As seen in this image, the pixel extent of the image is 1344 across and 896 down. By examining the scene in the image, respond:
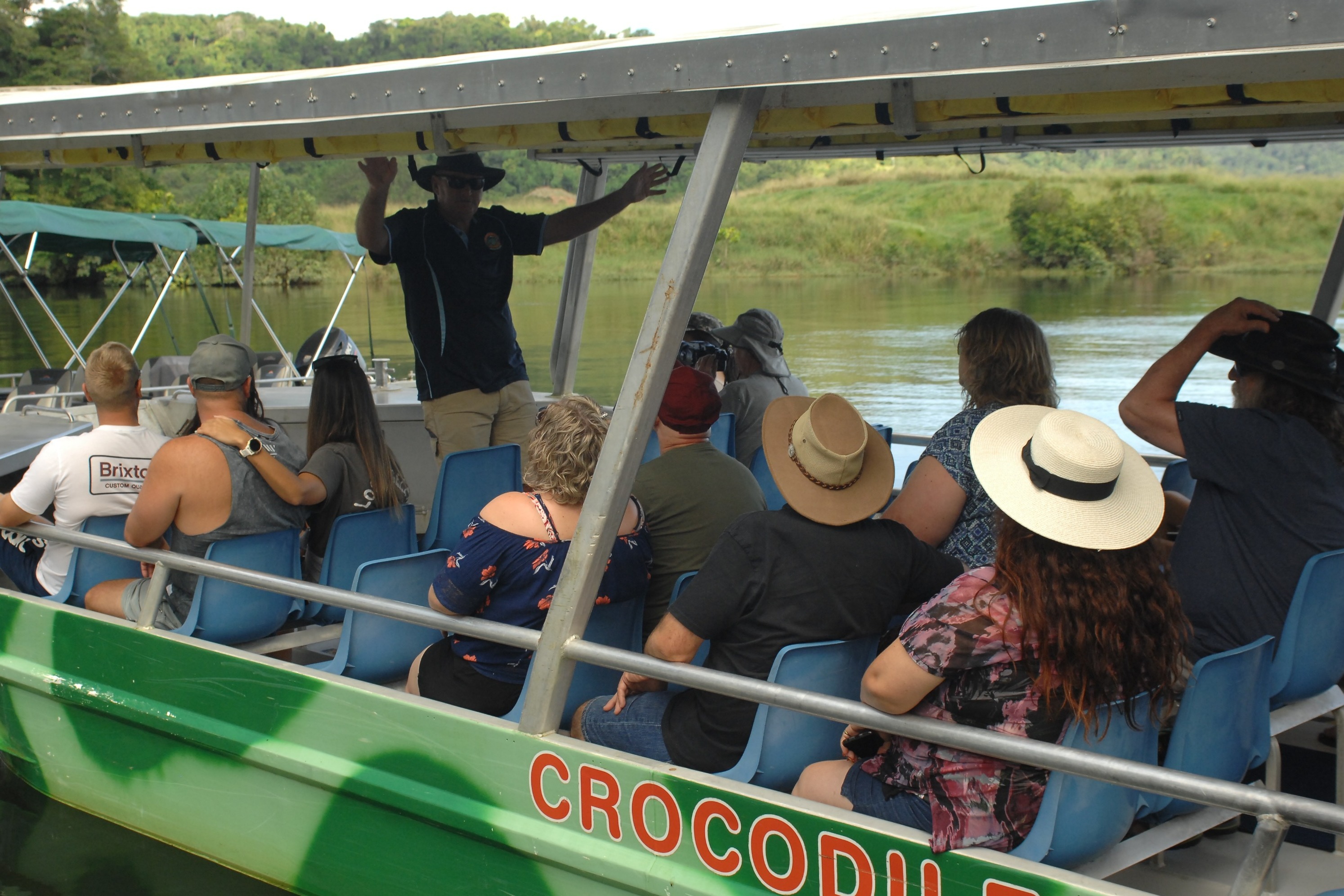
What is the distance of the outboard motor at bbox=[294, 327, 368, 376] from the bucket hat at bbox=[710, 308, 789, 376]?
5.58 m

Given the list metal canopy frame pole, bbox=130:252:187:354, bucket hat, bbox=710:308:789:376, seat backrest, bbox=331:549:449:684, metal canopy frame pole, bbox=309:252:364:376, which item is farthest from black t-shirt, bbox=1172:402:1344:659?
metal canopy frame pole, bbox=130:252:187:354

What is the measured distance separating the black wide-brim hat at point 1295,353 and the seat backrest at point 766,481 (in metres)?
1.72

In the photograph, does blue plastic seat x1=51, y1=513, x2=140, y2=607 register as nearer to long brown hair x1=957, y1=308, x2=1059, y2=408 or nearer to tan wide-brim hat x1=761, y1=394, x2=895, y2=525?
tan wide-brim hat x1=761, y1=394, x2=895, y2=525

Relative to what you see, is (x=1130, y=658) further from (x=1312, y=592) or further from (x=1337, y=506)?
(x=1337, y=506)

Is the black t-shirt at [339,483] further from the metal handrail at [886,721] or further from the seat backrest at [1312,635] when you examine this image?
the seat backrest at [1312,635]

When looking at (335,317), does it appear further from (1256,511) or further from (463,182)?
(1256,511)

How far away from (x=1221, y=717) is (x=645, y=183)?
273 centimetres

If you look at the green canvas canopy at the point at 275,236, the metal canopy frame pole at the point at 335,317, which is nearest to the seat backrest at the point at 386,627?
the metal canopy frame pole at the point at 335,317

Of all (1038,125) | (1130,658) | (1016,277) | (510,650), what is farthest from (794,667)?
(1016,277)

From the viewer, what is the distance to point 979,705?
2.00 meters

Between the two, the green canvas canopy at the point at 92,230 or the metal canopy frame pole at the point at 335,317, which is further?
the metal canopy frame pole at the point at 335,317

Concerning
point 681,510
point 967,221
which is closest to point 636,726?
point 681,510

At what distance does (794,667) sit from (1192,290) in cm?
4559

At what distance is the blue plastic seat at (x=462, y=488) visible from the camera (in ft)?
12.4
